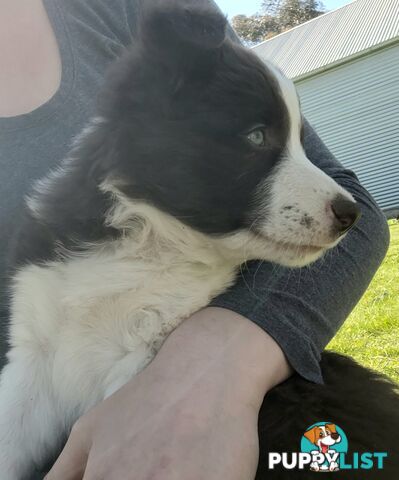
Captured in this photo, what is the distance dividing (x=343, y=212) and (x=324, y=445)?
67cm

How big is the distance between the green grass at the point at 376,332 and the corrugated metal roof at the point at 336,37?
34.9 feet

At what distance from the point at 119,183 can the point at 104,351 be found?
1.76 ft

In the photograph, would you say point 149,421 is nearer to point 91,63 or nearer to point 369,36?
point 91,63

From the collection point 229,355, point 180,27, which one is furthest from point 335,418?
point 180,27

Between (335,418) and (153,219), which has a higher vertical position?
(153,219)

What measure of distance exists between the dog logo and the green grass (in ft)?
4.87

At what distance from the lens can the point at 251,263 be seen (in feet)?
6.47

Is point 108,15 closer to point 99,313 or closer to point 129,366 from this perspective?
point 99,313

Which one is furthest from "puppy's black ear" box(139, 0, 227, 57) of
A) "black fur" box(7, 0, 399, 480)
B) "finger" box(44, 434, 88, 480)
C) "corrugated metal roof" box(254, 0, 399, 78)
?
"corrugated metal roof" box(254, 0, 399, 78)

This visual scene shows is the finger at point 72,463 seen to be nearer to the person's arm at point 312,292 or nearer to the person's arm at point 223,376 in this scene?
the person's arm at point 223,376

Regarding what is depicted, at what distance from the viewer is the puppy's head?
1.74 meters

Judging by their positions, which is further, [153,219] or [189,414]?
[153,219]

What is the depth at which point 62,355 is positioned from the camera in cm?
182

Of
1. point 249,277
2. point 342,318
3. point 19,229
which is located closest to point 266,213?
point 249,277
